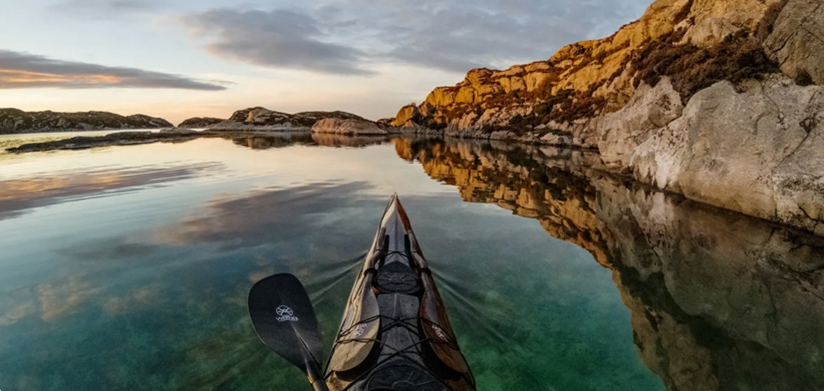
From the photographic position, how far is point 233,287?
28.7 ft

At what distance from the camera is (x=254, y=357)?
610 cm

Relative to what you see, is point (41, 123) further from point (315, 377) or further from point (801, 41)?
point (801, 41)

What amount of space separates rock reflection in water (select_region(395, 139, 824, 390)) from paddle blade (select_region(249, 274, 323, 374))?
593 centimetres

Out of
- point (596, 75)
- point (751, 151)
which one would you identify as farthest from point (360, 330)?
point (596, 75)

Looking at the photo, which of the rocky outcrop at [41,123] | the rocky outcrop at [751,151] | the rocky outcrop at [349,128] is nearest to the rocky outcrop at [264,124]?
the rocky outcrop at [349,128]

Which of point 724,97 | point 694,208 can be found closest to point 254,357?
point 694,208

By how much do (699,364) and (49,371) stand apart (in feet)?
36.6

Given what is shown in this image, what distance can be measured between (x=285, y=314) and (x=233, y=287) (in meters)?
3.39

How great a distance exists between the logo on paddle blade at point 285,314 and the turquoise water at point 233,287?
73 cm

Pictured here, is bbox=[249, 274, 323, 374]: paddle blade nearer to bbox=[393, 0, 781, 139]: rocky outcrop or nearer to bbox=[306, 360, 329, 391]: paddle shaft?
bbox=[306, 360, 329, 391]: paddle shaft

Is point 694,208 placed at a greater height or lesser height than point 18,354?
greater

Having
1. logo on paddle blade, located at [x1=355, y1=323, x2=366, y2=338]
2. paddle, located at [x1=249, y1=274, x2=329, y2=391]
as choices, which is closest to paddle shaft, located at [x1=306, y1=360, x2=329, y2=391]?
paddle, located at [x1=249, y1=274, x2=329, y2=391]

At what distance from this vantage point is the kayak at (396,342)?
446cm

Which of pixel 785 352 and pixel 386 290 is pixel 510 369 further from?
pixel 785 352
